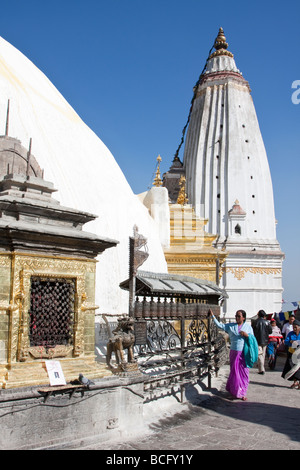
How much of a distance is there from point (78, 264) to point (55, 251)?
0.33 meters

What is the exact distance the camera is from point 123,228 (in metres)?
10.7

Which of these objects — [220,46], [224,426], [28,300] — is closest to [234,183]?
[220,46]

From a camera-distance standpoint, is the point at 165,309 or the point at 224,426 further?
the point at 165,309

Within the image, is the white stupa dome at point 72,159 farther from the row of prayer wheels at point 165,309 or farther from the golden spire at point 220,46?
the golden spire at point 220,46

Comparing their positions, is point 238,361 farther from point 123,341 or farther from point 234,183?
point 234,183

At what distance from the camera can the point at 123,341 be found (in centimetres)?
546

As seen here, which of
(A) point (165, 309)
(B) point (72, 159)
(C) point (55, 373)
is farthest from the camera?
(B) point (72, 159)

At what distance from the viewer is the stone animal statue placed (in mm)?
5449

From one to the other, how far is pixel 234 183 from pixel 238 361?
1095 inches

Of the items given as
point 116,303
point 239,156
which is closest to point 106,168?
point 116,303

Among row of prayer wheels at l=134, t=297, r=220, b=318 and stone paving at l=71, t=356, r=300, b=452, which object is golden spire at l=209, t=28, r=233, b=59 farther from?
stone paving at l=71, t=356, r=300, b=452

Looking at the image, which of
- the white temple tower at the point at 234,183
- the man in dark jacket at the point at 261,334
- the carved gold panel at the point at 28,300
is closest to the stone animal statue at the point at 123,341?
the carved gold panel at the point at 28,300

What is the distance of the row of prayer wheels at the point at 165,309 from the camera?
595 centimetres
